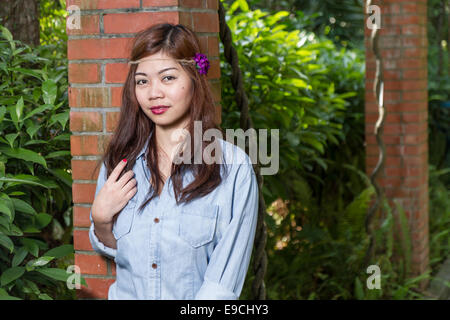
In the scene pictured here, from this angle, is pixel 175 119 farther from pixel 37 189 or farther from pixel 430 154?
pixel 430 154

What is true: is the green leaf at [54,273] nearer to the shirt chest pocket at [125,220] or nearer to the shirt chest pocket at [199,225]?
the shirt chest pocket at [125,220]

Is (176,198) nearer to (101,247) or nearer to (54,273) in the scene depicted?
(101,247)

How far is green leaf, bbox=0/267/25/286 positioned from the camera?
89.7 inches

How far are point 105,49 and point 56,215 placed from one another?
5.08 feet

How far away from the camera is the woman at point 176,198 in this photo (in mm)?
2004

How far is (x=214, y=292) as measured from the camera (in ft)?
6.40

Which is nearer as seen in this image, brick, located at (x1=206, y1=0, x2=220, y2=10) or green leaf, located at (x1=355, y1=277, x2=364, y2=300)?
brick, located at (x1=206, y1=0, x2=220, y2=10)

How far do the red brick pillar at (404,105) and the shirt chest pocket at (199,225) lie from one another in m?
3.20

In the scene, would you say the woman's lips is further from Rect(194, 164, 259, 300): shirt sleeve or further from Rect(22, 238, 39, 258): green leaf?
Rect(22, 238, 39, 258): green leaf

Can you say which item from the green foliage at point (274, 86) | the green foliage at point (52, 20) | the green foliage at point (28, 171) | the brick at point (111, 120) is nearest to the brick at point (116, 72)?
the brick at point (111, 120)

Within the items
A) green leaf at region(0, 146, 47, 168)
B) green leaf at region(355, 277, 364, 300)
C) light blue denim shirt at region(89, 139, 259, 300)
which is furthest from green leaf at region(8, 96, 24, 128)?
green leaf at region(355, 277, 364, 300)

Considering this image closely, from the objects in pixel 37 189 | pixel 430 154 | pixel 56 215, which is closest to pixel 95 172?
pixel 37 189

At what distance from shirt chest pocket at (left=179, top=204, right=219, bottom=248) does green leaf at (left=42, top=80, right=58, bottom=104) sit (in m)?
0.94

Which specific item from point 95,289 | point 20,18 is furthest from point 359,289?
point 20,18
